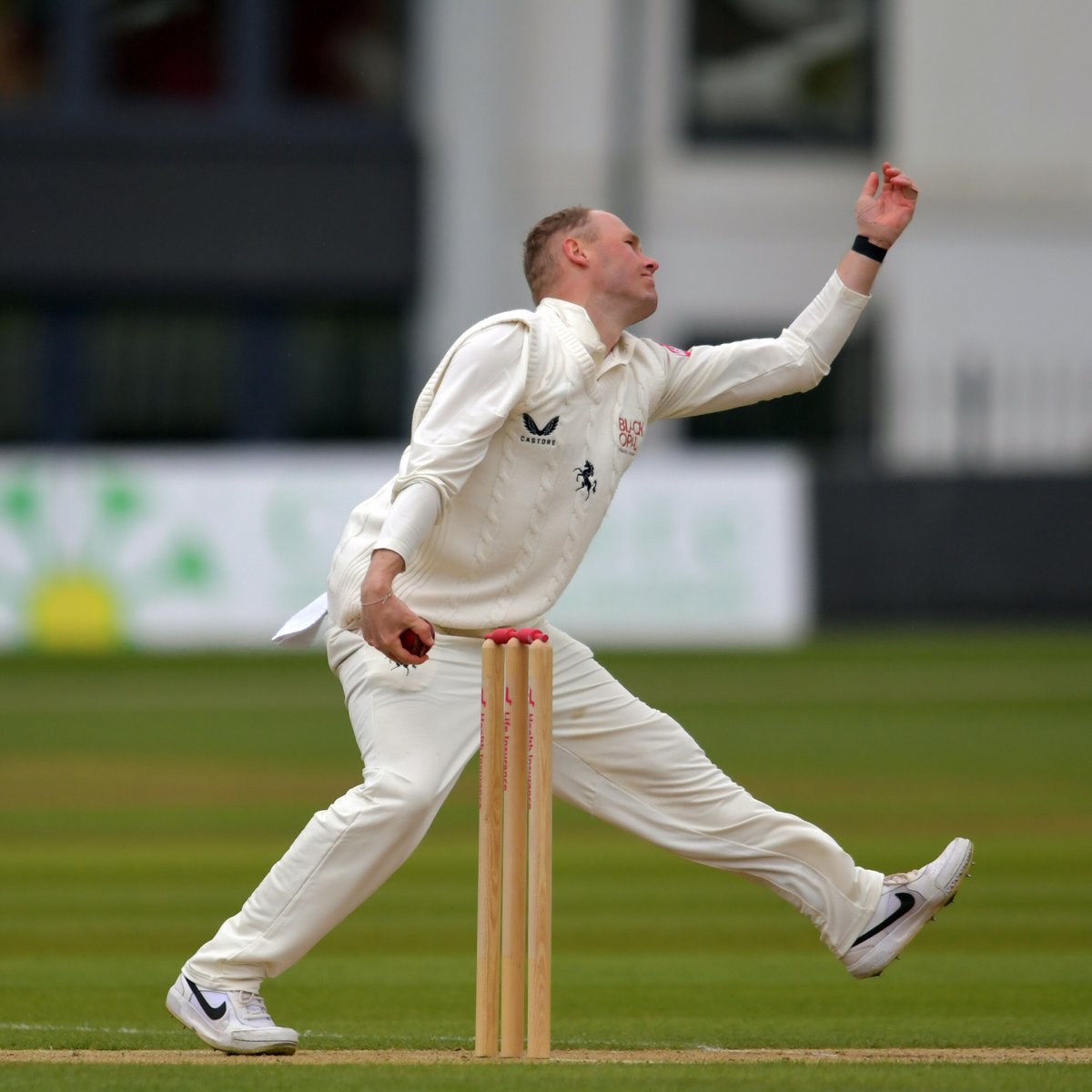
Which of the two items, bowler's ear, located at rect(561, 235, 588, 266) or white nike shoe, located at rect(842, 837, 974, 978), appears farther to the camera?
white nike shoe, located at rect(842, 837, 974, 978)

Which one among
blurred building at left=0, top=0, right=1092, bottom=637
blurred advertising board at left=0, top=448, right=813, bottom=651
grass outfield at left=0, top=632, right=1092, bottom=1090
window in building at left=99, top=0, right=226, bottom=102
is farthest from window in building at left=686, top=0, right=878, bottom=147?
grass outfield at left=0, top=632, right=1092, bottom=1090

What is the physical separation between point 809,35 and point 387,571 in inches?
869

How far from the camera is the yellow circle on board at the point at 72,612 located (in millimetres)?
17891

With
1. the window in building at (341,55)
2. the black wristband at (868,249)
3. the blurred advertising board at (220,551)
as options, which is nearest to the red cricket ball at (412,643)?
the black wristband at (868,249)

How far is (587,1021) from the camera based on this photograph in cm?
632

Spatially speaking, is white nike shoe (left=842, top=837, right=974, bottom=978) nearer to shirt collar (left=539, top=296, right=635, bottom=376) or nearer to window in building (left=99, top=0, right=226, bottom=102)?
shirt collar (left=539, top=296, right=635, bottom=376)

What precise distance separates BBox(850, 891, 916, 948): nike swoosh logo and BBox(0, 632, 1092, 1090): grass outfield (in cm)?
27

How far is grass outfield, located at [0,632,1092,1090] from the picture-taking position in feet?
19.1

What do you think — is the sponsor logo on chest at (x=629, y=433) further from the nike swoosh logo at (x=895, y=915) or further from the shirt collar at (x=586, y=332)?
the nike swoosh logo at (x=895, y=915)

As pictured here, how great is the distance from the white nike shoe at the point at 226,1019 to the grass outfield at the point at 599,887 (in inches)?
2.5

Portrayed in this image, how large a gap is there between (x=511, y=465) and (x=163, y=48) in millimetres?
20365

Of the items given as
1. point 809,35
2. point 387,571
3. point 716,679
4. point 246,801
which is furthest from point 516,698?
point 809,35

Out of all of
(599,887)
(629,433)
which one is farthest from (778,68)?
(629,433)

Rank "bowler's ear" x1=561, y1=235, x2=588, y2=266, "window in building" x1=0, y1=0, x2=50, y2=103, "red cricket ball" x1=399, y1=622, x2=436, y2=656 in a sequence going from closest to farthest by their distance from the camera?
"red cricket ball" x1=399, y1=622, x2=436, y2=656 → "bowler's ear" x1=561, y1=235, x2=588, y2=266 → "window in building" x1=0, y1=0, x2=50, y2=103
